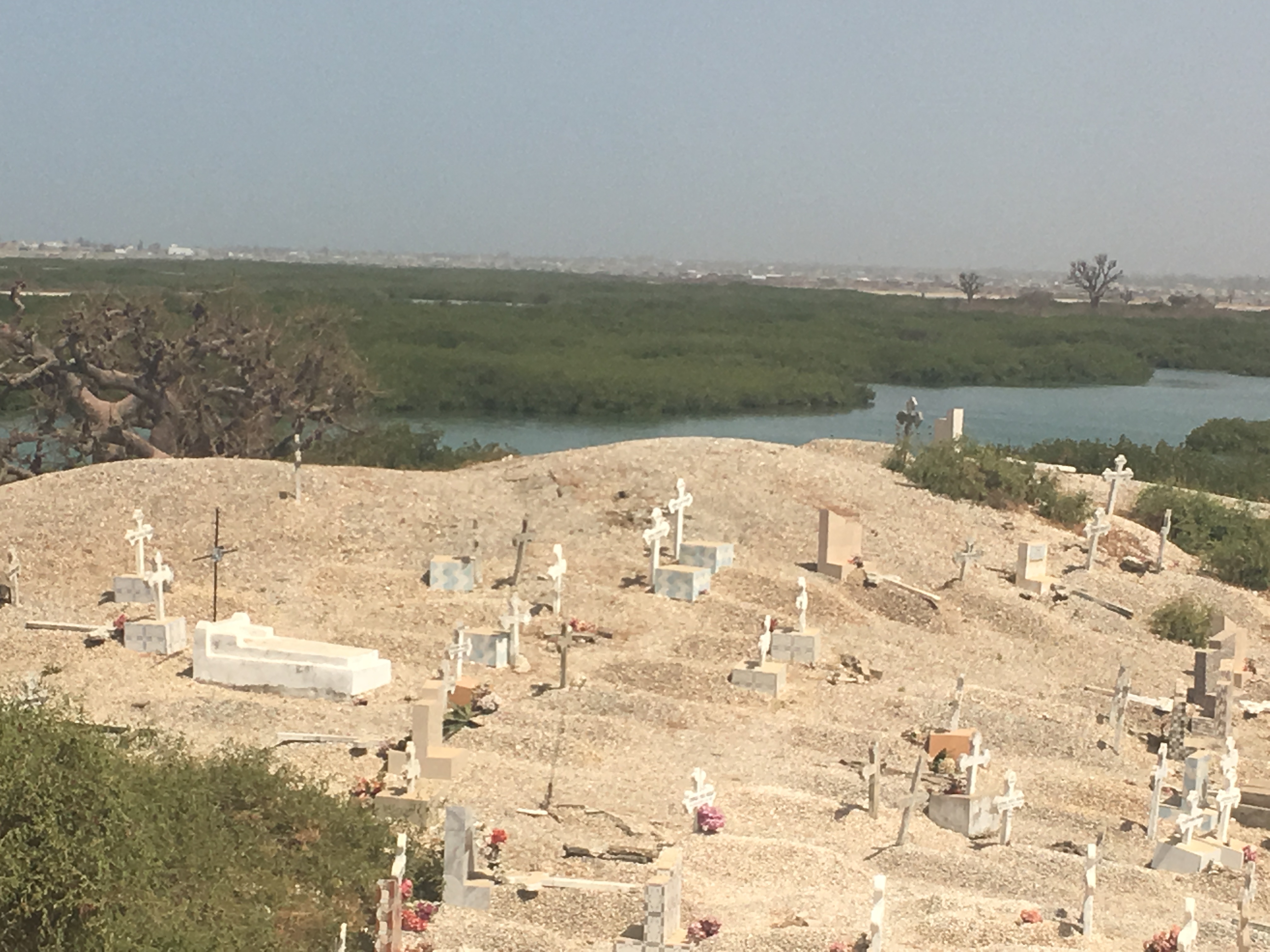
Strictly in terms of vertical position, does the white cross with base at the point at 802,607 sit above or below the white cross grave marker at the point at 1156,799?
above

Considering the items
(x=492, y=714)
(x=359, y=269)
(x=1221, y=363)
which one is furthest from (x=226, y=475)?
(x=359, y=269)

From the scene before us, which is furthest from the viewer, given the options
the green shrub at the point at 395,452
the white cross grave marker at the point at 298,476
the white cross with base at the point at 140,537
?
the green shrub at the point at 395,452

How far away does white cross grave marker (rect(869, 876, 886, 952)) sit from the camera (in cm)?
757

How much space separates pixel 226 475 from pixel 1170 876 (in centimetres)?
1281

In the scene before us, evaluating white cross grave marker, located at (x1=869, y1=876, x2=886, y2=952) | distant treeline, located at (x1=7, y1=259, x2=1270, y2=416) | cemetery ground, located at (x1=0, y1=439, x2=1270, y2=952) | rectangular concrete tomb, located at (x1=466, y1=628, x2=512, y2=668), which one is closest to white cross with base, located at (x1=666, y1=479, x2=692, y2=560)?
cemetery ground, located at (x1=0, y1=439, x2=1270, y2=952)

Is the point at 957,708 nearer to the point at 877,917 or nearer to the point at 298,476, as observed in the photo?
the point at 877,917

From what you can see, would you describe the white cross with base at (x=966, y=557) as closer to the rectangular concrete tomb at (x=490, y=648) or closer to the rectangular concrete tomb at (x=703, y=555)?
the rectangular concrete tomb at (x=703, y=555)

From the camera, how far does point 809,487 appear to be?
19.4 meters

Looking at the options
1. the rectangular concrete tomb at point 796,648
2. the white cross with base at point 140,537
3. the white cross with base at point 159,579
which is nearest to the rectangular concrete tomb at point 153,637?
the white cross with base at point 159,579

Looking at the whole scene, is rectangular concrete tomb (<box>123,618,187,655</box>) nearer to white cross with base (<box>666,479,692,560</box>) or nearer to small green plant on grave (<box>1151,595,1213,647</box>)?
white cross with base (<box>666,479,692,560</box>)

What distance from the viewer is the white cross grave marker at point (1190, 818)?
10.5 m

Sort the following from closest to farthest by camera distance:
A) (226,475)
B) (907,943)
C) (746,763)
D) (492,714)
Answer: (907,943), (746,763), (492,714), (226,475)

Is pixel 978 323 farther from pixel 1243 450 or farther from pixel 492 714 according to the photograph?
pixel 492 714

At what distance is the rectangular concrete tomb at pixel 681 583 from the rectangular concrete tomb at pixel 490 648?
2.37 metres
